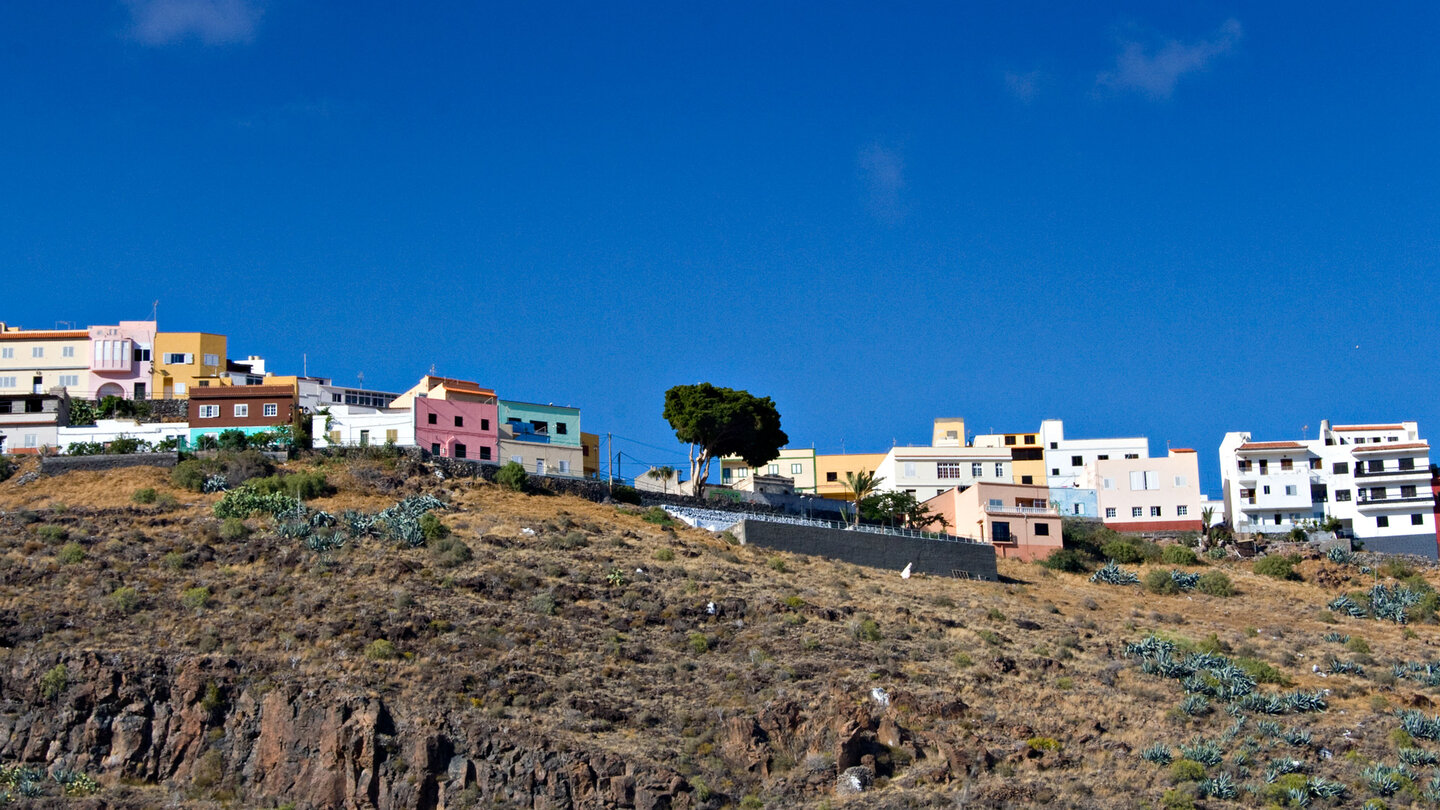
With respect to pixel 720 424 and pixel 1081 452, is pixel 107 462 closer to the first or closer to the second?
pixel 720 424

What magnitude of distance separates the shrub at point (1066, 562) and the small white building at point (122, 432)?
40484 mm

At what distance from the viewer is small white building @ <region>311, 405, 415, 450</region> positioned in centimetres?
7738

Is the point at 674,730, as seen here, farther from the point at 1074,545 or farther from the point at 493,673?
the point at 1074,545

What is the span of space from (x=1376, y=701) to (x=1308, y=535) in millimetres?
38094

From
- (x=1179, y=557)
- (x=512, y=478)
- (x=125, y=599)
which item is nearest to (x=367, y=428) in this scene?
(x=512, y=478)

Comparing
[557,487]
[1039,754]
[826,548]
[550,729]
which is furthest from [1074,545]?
[550,729]

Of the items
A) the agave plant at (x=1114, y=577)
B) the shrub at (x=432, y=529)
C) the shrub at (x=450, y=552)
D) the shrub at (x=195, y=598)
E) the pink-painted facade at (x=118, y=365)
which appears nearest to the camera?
the shrub at (x=195, y=598)

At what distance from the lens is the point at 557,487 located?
75.8 meters

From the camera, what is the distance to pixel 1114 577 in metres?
73.6

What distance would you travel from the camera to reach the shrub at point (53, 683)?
146 ft

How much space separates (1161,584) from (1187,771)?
2927 cm

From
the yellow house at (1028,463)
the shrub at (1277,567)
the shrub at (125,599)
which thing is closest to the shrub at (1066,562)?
the shrub at (1277,567)

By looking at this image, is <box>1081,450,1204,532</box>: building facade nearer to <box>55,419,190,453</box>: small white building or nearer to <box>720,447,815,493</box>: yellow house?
<box>720,447,815,493</box>: yellow house

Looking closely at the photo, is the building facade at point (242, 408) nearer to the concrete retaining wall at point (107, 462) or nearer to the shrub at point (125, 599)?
the concrete retaining wall at point (107, 462)
